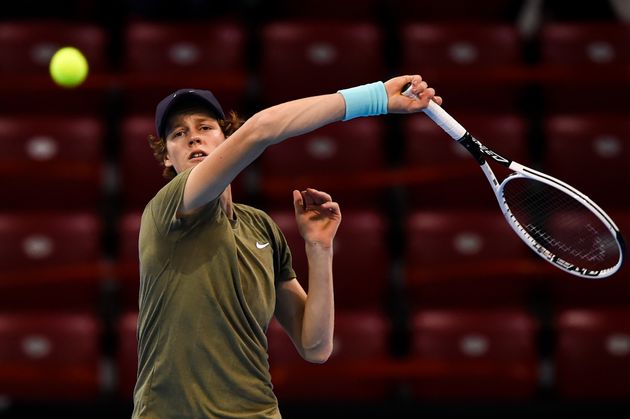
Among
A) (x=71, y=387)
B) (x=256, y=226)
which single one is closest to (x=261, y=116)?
(x=256, y=226)

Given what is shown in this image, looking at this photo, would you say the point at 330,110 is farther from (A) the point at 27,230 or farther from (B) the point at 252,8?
(B) the point at 252,8

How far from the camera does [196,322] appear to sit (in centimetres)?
340

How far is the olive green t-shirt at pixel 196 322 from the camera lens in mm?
3402

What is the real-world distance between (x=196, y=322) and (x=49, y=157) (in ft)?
13.0

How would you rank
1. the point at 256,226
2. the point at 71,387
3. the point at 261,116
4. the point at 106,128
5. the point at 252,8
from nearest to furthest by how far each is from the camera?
the point at 261,116 < the point at 256,226 < the point at 71,387 < the point at 106,128 < the point at 252,8

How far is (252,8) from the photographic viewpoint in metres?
8.43

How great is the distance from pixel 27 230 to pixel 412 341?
2.39 metres

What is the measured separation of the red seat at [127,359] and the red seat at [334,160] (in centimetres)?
117

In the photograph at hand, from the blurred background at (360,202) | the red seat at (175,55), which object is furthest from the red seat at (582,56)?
the red seat at (175,55)

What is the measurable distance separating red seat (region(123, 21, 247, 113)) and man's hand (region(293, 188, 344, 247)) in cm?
353

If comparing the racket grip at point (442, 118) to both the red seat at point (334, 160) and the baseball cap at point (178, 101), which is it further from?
the red seat at point (334, 160)

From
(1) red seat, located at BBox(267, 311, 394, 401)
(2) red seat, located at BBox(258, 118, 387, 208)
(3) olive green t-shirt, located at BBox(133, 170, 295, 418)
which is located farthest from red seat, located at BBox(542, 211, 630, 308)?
(3) olive green t-shirt, located at BBox(133, 170, 295, 418)

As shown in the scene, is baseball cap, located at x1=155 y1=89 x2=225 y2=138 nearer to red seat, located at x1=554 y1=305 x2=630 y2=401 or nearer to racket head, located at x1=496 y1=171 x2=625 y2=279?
racket head, located at x1=496 y1=171 x2=625 y2=279

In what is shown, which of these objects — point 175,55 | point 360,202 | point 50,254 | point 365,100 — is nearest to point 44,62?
point 175,55
